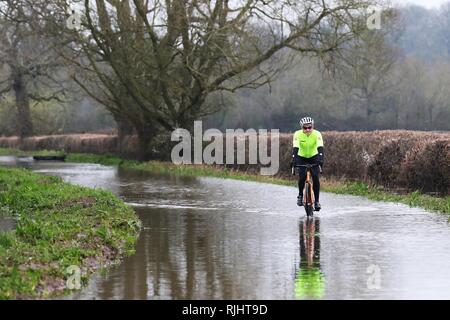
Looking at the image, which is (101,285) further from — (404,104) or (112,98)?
(404,104)

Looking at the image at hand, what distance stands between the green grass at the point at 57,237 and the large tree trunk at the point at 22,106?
4561cm

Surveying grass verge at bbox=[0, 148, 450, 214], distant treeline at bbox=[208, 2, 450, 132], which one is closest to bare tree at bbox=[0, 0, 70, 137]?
grass verge at bbox=[0, 148, 450, 214]

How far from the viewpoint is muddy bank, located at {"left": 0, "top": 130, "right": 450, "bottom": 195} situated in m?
19.9

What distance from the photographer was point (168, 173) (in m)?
31.1

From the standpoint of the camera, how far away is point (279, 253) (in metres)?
11.3

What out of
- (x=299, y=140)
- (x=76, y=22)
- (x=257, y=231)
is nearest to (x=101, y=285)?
(x=257, y=231)

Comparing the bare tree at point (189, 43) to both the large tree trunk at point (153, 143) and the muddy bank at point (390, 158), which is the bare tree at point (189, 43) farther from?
the muddy bank at point (390, 158)

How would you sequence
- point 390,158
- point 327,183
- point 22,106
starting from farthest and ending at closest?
point 22,106
point 327,183
point 390,158

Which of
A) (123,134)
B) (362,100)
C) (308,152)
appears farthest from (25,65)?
(308,152)

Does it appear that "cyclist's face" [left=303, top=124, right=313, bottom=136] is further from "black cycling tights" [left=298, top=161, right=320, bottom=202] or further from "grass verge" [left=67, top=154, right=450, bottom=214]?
"grass verge" [left=67, top=154, right=450, bottom=214]

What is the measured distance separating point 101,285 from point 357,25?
2535cm

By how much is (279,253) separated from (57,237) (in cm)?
296

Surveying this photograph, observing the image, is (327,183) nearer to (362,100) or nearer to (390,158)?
(390,158)

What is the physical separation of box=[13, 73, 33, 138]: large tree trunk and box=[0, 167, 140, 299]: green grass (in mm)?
45606
